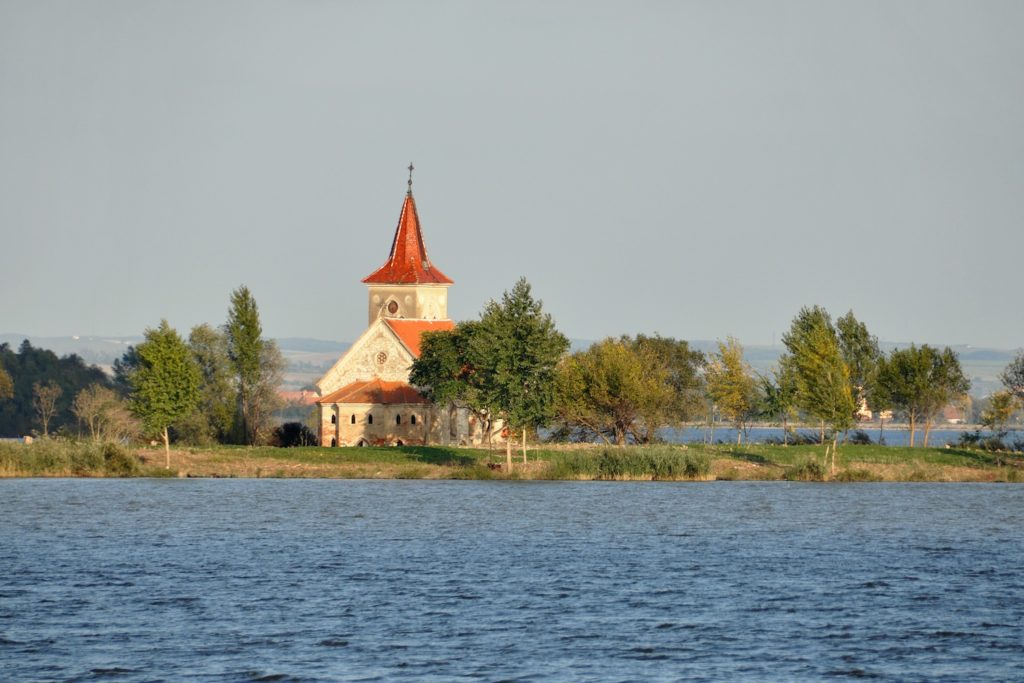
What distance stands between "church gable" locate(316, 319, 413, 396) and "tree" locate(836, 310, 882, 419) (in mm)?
27189

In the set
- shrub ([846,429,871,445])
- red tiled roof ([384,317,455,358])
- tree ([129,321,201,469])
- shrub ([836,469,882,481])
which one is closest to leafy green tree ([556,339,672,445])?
red tiled roof ([384,317,455,358])

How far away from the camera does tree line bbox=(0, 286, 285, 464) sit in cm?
7638

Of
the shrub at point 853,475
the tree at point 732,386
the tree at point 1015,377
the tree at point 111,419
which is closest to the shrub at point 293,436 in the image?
the tree at point 111,419

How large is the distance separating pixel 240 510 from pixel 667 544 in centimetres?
1851

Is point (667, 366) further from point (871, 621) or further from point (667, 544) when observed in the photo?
point (871, 621)

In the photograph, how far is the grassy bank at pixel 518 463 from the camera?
7444 cm

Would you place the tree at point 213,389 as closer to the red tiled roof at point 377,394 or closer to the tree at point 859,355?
the red tiled roof at point 377,394

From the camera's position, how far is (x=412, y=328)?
101 metres

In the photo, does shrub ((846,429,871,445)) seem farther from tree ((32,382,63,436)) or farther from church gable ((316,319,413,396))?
tree ((32,382,63,436))

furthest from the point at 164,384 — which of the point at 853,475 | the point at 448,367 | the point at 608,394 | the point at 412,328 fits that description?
the point at 853,475

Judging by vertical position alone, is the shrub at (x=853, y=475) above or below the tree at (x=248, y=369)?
below

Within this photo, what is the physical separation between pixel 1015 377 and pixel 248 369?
47.8 metres

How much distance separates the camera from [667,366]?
10331 cm

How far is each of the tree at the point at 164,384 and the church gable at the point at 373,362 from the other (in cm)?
2001
